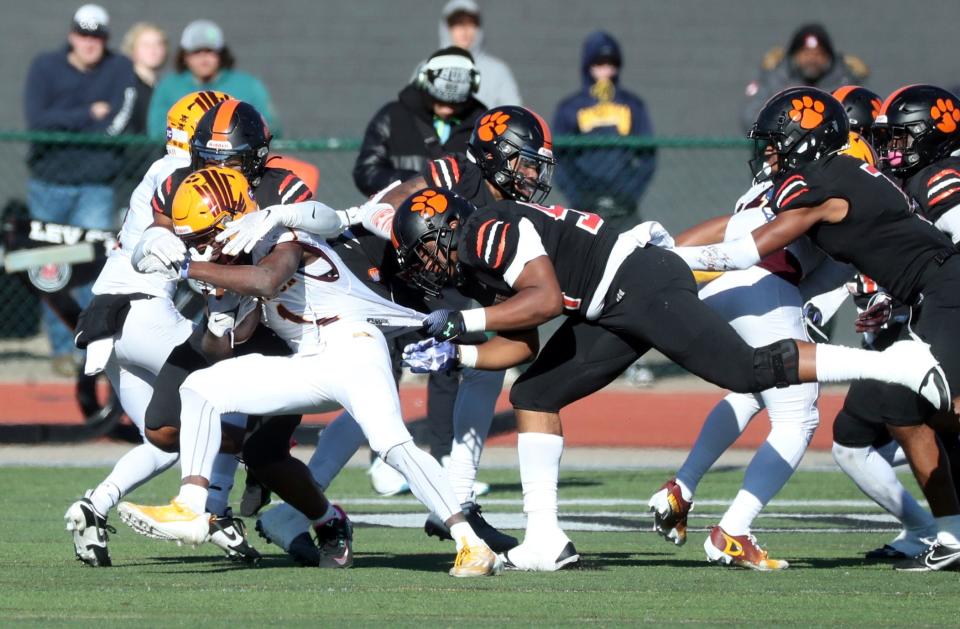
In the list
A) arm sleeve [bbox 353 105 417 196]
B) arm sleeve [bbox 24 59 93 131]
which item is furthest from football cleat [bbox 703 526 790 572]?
arm sleeve [bbox 24 59 93 131]

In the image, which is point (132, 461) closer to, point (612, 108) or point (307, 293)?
point (307, 293)

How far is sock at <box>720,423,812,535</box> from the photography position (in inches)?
269

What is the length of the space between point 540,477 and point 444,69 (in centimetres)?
357

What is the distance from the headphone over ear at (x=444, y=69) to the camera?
9.63 metres

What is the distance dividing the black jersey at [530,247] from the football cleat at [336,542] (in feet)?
3.45

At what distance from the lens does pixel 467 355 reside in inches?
256

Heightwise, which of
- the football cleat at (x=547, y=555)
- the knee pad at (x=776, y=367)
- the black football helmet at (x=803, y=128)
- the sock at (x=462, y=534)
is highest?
the black football helmet at (x=803, y=128)

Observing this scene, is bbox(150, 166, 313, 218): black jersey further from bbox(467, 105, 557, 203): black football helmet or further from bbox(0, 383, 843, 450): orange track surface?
bbox(0, 383, 843, 450): orange track surface

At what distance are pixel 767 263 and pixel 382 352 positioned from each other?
1.77 meters

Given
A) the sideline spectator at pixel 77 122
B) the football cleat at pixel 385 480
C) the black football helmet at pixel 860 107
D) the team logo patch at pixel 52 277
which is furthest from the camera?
the sideline spectator at pixel 77 122

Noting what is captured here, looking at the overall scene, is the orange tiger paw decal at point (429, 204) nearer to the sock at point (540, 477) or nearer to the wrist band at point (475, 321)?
the wrist band at point (475, 321)

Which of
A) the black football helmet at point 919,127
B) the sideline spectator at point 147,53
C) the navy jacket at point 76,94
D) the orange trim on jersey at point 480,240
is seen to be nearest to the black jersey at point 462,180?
the orange trim on jersey at point 480,240

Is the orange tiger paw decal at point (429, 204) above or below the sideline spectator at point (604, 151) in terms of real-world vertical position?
above

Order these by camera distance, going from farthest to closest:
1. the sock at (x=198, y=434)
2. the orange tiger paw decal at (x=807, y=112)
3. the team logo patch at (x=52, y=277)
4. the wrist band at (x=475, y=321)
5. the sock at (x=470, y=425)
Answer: the team logo patch at (x=52, y=277)
the sock at (x=470, y=425)
the orange tiger paw decal at (x=807, y=112)
the wrist band at (x=475, y=321)
the sock at (x=198, y=434)
